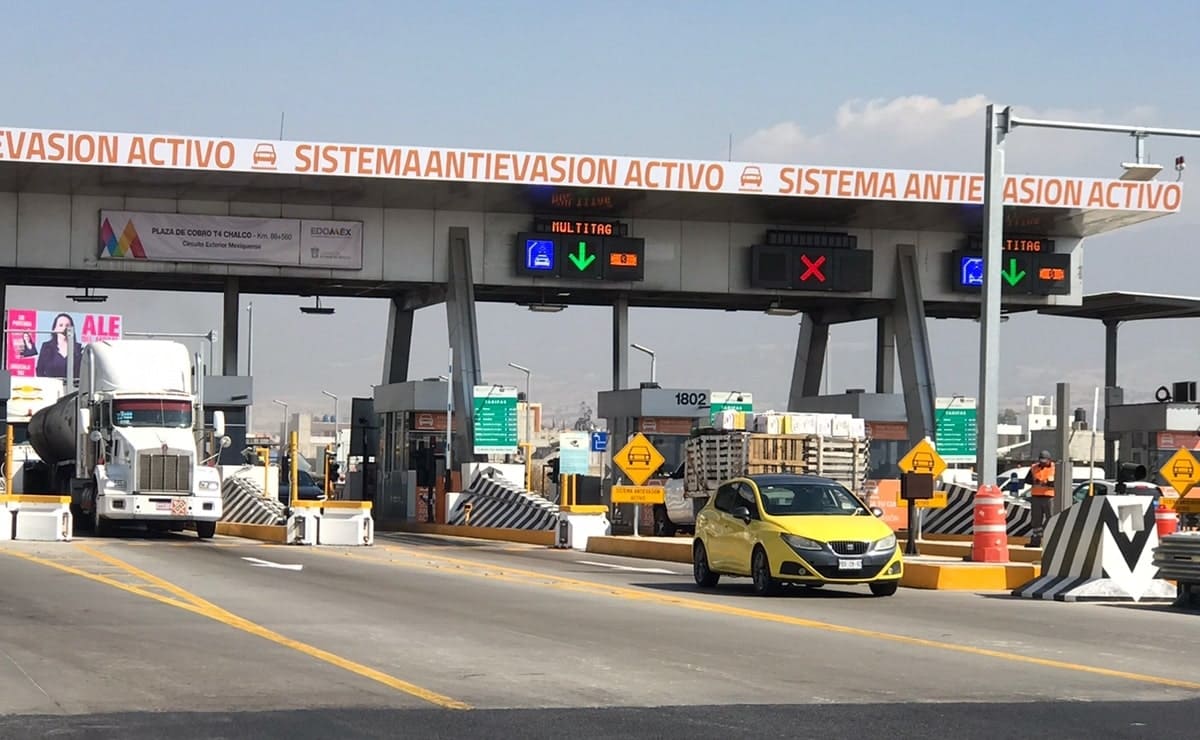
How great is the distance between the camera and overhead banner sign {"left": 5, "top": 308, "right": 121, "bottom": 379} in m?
123

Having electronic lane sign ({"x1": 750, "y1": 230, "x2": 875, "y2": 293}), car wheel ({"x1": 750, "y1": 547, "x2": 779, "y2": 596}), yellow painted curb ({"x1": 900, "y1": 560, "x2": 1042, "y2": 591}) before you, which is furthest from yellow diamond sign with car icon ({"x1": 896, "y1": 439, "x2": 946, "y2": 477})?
electronic lane sign ({"x1": 750, "y1": 230, "x2": 875, "y2": 293})

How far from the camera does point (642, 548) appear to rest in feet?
109

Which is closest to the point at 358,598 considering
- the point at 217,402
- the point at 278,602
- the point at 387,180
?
the point at 278,602

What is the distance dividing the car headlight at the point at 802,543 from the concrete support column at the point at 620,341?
29775 millimetres

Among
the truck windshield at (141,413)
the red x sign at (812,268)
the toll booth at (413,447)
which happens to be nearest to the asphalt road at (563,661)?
the truck windshield at (141,413)

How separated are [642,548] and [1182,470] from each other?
32.4 feet

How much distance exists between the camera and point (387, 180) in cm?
4319

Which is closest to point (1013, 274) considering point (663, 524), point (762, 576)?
point (663, 524)

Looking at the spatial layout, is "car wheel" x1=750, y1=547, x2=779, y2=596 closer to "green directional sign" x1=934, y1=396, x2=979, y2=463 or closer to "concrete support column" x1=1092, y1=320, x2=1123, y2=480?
"green directional sign" x1=934, y1=396, x2=979, y2=463

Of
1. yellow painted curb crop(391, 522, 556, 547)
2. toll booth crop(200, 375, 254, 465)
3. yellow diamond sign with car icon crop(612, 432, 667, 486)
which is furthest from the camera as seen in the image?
toll booth crop(200, 375, 254, 465)

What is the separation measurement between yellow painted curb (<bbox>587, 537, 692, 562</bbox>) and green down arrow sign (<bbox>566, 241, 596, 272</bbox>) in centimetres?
1186

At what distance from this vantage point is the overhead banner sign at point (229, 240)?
44938 millimetres

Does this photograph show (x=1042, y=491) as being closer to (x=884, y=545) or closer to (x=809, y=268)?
(x=884, y=545)

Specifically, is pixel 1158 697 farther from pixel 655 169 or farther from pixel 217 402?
pixel 217 402
